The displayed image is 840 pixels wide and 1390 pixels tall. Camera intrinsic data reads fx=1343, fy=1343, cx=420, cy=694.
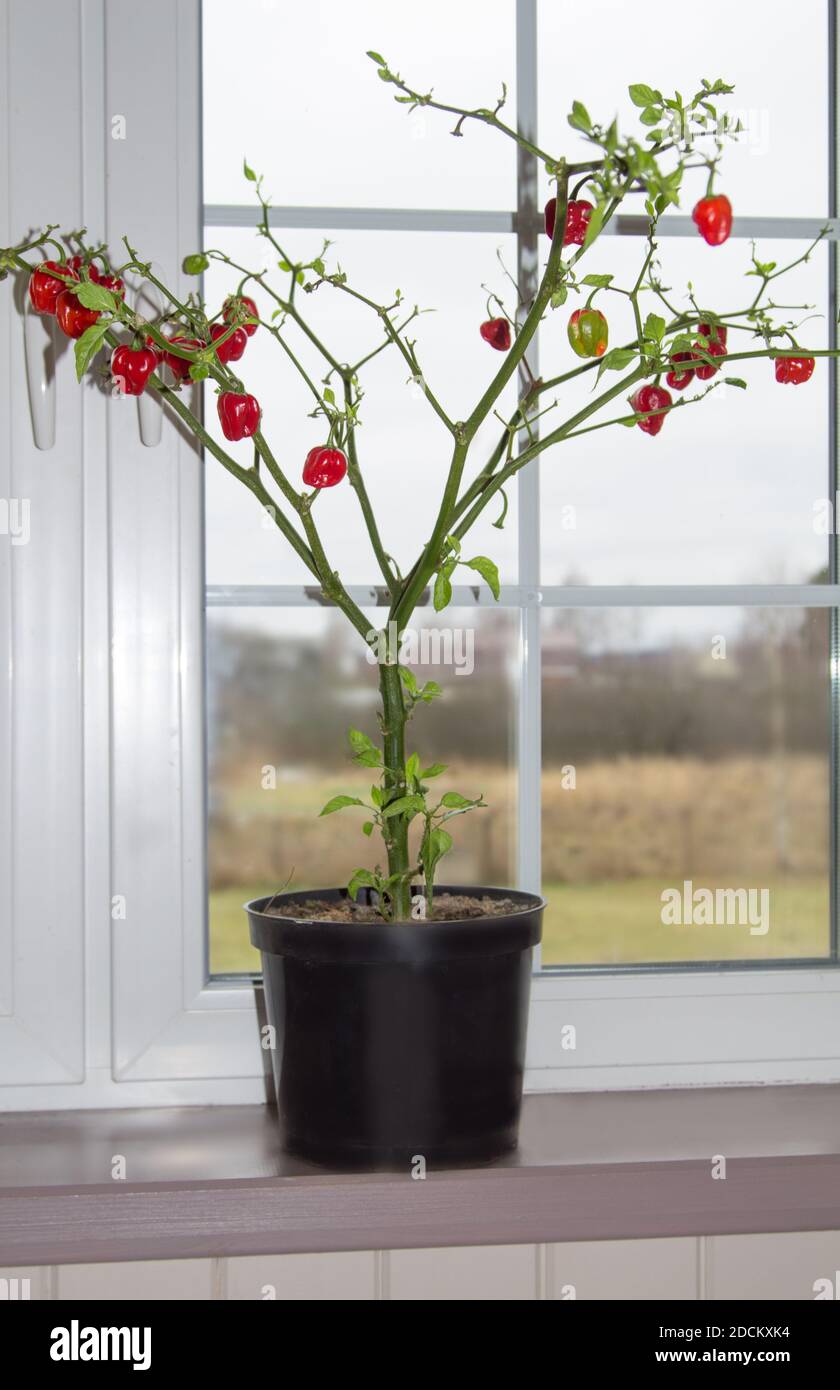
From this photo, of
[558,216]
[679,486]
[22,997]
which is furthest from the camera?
[679,486]

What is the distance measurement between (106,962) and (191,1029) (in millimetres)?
93

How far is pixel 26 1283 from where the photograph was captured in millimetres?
995

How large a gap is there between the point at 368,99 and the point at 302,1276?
100 centimetres

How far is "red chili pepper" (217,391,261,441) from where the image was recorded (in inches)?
37.2

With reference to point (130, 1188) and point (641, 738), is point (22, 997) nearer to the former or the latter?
point (130, 1188)

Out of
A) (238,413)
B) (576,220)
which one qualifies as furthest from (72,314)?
(576,220)

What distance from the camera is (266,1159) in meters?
1.01

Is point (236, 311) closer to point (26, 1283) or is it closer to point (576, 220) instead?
point (576, 220)

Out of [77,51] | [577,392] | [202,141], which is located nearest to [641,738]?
[577,392]

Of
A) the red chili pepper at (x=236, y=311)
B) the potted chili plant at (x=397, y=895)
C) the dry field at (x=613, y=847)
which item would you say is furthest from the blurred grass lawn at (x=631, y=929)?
the red chili pepper at (x=236, y=311)

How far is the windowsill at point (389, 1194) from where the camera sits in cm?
95

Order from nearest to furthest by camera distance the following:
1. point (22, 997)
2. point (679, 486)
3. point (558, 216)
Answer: point (558, 216) < point (22, 997) < point (679, 486)

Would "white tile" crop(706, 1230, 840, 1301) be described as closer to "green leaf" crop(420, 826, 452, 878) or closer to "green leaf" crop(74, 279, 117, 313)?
"green leaf" crop(420, 826, 452, 878)

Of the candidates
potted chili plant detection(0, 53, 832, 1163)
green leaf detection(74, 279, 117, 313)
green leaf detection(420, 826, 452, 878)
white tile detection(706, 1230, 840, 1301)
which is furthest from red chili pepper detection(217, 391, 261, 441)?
white tile detection(706, 1230, 840, 1301)
